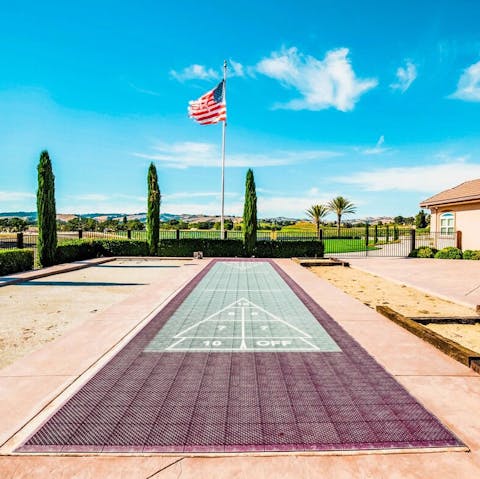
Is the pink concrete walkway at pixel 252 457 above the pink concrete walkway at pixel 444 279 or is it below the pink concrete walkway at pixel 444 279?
below

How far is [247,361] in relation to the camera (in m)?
6.06

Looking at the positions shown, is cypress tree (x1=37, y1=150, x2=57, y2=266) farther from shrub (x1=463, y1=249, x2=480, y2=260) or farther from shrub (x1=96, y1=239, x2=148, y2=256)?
shrub (x1=463, y1=249, x2=480, y2=260)

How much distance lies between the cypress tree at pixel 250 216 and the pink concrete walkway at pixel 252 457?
1904cm

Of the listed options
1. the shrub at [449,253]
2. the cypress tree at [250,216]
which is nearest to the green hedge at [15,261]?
the cypress tree at [250,216]

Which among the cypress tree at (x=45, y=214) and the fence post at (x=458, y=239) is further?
the fence post at (x=458, y=239)

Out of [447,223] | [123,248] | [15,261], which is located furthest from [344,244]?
[15,261]

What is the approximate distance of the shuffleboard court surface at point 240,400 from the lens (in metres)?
3.75

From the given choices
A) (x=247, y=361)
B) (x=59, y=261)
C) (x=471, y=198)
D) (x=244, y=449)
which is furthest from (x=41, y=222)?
(x=471, y=198)

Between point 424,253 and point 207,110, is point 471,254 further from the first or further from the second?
point 207,110

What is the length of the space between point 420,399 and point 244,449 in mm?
2609

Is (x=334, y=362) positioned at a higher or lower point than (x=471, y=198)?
lower

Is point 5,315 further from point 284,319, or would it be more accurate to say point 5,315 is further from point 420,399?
point 420,399

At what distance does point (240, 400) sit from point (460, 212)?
90.6 feet

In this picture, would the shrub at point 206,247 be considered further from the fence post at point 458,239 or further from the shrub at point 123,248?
the fence post at point 458,239
